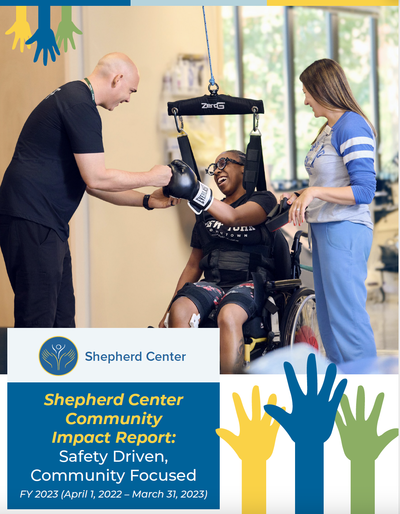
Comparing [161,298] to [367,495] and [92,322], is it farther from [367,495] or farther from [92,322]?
[367,495]

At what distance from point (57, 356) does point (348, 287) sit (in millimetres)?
1013

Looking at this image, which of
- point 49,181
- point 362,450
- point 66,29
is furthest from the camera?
point 66,29

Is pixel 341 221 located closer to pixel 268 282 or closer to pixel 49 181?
pixel 268 282

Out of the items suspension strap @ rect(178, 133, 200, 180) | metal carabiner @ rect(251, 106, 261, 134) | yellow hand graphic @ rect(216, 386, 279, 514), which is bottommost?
yellow hand graphic @ rect(216, 386, 279, 514)

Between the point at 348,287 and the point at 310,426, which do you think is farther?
the point at 348,287

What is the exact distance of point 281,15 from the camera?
19.8ft

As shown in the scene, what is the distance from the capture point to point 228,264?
2.41 metres

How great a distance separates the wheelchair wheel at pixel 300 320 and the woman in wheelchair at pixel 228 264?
13 centimetres

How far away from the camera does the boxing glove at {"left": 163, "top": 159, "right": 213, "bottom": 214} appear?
2.13 metres

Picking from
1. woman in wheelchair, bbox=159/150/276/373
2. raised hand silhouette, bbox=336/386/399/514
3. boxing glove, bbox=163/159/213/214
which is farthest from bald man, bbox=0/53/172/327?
raised hand silhouette, bbox=336/386/399/514

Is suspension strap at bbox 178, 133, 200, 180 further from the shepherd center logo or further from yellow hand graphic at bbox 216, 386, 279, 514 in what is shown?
yellow hand graphic at bbox 216, 386, 279, 514

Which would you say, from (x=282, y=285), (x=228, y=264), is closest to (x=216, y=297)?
(x=228, y=264)

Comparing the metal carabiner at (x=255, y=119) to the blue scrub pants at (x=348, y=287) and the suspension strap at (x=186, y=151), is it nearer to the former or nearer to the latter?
the suspension strap at (x=186, y=151)

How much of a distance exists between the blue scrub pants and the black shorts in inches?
12.2
